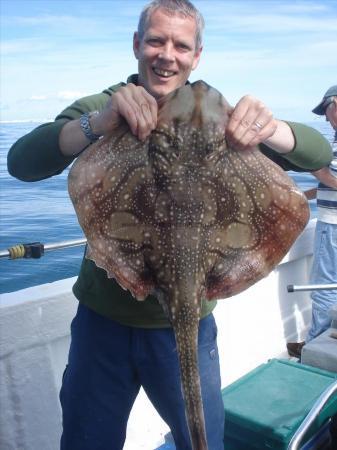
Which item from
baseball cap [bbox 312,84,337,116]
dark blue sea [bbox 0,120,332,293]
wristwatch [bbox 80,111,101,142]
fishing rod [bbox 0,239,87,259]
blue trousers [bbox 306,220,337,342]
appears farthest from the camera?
dark blue sea [bbox 0,120,332,293]

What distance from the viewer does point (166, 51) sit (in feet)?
6.58

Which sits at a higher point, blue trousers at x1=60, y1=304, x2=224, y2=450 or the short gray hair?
the short gray hair

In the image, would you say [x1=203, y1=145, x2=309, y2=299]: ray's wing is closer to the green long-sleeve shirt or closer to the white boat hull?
the green long-sleeve shirt

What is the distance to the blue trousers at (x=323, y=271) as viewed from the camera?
16.1ft

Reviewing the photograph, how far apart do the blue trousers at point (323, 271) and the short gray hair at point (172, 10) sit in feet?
11.3

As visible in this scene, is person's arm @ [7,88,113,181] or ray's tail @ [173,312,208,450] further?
person's arm @ [7,88,113,181]

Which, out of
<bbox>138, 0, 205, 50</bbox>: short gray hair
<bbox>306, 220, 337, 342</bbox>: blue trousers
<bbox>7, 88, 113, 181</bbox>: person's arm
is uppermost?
<bbox>138, 0, 205, 50</bbox>: short gray hair

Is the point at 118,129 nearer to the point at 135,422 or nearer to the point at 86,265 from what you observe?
the point at 86,265

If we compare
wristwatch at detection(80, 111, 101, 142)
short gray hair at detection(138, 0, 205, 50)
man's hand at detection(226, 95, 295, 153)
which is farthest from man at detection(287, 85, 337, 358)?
wristwatch at detection(80, 111, 101, 142)

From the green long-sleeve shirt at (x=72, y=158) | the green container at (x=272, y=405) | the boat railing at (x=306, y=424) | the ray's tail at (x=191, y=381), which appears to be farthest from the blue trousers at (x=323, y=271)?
the ray's tail at (x=191, y=381)

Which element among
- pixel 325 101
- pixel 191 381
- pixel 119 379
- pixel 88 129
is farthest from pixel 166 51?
pixel 325 101

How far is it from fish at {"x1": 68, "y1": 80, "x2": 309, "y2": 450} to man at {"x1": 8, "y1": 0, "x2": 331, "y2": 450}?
10.7 inches

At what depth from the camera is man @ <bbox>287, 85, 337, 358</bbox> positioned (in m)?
4.94

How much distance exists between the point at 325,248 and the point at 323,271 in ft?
0.78
